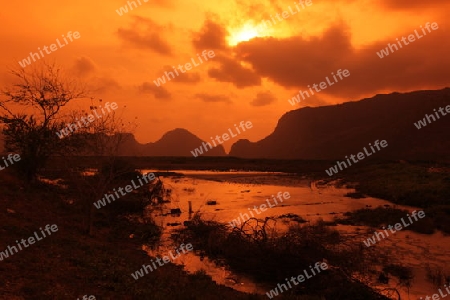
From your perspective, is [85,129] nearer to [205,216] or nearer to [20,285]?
[205,216]

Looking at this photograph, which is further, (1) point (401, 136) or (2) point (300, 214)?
(1) point (401, 136)

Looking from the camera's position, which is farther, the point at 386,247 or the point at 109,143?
the point at 109,143

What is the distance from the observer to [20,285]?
8680 mm

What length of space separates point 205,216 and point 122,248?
25.5 ft

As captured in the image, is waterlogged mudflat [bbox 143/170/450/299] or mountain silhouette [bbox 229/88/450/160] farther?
mountain silhouette [bbox 229/88/450/160]

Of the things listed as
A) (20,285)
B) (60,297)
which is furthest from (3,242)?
(60,297)

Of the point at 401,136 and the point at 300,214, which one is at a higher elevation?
the point at 300,214

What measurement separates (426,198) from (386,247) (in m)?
12.4

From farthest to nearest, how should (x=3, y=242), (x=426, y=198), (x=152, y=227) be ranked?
Result: (x=426, y=198), (x=152, y=227), (x=3, y=242)

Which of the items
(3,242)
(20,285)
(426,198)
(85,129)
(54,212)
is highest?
(85,129)

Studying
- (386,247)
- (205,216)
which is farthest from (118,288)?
(205,216)

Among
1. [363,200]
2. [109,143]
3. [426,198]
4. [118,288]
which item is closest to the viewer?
[118,288]

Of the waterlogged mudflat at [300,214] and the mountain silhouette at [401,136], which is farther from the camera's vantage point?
the mountain silhouette at [401,136]

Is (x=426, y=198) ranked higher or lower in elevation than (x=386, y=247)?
lower
